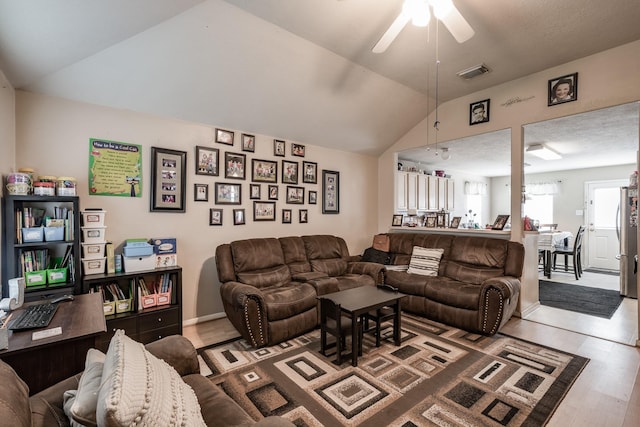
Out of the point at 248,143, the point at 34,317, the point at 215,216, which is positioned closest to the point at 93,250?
the point at 34,317

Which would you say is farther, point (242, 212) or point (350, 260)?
point (350, 260)

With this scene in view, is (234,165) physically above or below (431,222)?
above

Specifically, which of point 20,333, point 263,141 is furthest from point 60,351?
point 263,141

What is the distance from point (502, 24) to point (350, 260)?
3.14 metres

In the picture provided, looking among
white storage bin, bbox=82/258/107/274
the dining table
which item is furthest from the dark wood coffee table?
→ the dining table

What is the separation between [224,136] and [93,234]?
1704 mm

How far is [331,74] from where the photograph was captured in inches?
126

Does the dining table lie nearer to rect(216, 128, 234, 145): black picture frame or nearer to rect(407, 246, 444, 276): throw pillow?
rect(407, 246, 444, 276): throw pillow

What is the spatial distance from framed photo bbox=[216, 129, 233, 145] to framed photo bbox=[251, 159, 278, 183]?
38cm

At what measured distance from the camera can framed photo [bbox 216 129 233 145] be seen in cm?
347

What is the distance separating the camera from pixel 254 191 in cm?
378

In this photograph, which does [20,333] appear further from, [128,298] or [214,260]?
[214,260]

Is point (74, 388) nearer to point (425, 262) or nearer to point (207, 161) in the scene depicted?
point (207, 161)

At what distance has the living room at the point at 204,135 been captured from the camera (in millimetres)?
2529
